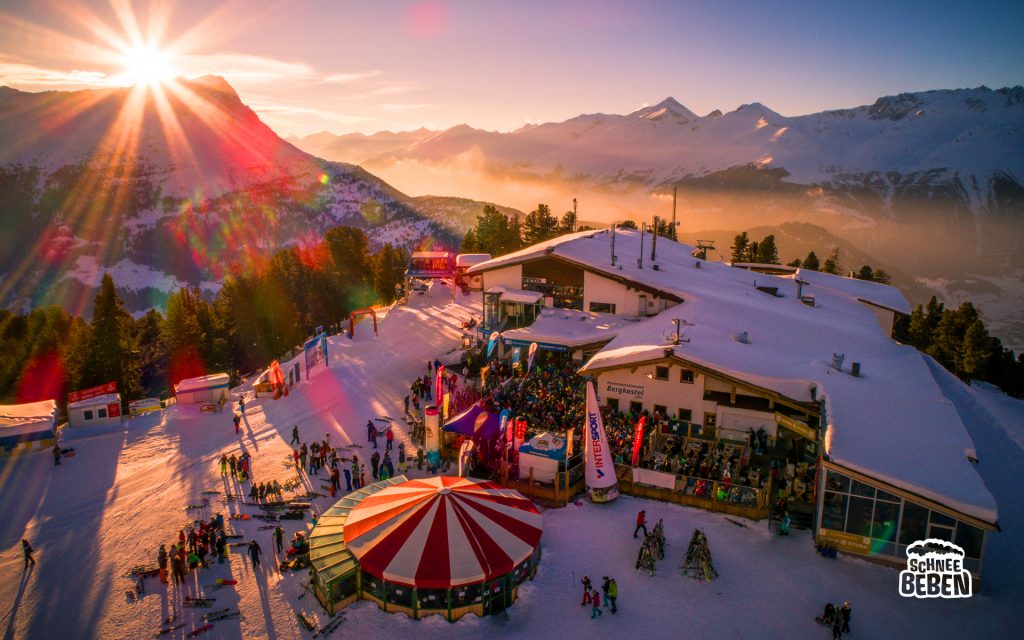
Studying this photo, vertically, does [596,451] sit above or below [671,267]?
below

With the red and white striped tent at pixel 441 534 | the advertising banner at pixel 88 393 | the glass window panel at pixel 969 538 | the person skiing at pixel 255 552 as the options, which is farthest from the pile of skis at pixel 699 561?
the advertising banner at pixel 88 393

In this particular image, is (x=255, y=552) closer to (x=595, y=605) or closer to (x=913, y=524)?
(x=595, y=605)

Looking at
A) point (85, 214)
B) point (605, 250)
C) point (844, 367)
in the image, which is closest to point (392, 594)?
point (844, 367)

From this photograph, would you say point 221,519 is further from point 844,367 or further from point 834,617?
point 844,367

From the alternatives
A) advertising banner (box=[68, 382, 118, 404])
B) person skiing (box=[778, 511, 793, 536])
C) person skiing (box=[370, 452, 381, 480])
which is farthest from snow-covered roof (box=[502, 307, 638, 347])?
advertising banner (box=[68, 382, 118, 404])

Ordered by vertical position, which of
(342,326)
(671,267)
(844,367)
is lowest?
(342,326)

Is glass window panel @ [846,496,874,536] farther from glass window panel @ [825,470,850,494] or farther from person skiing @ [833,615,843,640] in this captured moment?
person skiing @ [833,615,843,640]
